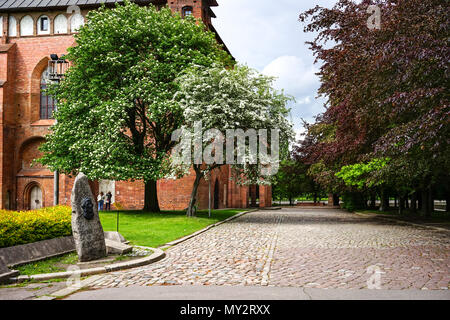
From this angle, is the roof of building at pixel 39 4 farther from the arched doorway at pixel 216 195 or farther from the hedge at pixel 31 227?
the hedge at pixel 31 227

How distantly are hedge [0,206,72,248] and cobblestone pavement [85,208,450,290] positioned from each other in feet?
7.16

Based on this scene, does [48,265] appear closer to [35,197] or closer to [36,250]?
[36,250]

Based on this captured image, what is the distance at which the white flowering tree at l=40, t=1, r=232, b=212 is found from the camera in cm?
2175

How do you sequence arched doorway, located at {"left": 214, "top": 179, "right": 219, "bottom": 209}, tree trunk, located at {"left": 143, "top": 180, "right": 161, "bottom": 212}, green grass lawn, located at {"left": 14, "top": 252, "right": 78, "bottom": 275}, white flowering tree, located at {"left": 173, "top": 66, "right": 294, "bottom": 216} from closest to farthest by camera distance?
green grass lawn, located at {"left": 14, "top": 252, "right": 78, "bottom": 275} < white flowering tree, located at {"left": 173, "top": 66, "right": 294, "bottom": 216} < tree trunk, located at {"left": 143, "top": 180, "right": 161, "bottom": 212} < arched doorway, located at {"left": 214, "top": 179, "right": 219, "bottom": 209}

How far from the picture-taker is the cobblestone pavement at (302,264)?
281 inches

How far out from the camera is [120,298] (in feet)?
19.6

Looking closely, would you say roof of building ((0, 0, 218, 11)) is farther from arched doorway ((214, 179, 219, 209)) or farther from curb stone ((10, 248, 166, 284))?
curb stone ((10, 248, 166, 284))

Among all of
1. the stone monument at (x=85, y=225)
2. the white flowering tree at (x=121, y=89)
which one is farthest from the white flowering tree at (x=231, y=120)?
the stone monument at (x=85, y=225)

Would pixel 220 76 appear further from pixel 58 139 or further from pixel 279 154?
pixel 58 139

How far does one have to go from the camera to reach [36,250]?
8.93 m

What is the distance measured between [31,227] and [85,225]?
3.61 feet

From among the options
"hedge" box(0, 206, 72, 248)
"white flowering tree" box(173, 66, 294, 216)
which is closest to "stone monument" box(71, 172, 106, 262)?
"hedge" box(0, 206, 72, 248)

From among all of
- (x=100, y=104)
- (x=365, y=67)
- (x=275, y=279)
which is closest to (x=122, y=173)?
(x=100, y=104)

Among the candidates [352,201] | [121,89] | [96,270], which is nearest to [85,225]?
[96,270]
